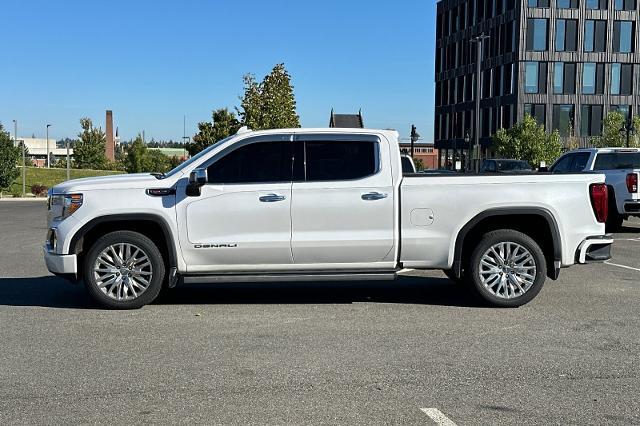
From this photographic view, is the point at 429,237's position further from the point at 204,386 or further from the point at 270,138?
the point at 204,386

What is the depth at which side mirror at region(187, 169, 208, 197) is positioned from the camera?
7.34m

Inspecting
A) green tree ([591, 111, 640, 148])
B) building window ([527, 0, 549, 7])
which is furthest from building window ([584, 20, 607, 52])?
green tree ([591, 111, 640, 148])

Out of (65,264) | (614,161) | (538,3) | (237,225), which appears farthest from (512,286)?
(538,3)

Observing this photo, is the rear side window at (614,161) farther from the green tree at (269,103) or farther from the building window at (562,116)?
the building window at (562,116)

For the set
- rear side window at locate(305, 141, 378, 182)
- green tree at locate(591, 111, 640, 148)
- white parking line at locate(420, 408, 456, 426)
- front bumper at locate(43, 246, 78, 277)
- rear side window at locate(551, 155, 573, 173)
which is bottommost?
white parking line at locate(420, 408, 456, 426)

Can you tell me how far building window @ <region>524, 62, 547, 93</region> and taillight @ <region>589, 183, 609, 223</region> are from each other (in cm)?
5972

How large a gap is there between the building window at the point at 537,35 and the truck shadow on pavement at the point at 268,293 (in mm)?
59128

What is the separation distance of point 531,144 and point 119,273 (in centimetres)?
4959

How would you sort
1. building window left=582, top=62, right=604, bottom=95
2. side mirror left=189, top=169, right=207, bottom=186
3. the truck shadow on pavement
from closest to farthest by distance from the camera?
1. side mirror left=189, top=169, right=207, bottom=186
2. the truck shadow on pavement
3. building window left=582, top=62, right=604, bottom=95

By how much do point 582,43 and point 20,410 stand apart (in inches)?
2626

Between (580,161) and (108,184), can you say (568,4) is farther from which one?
(108,184)

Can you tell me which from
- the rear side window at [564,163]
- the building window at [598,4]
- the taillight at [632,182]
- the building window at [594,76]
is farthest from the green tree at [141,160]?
the taillight at [632,182]

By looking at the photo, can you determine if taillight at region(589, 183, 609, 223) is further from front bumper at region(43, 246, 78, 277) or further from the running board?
front bumper at region(43, 246, 78, 277)

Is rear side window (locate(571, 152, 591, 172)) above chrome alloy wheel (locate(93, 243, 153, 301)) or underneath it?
above
